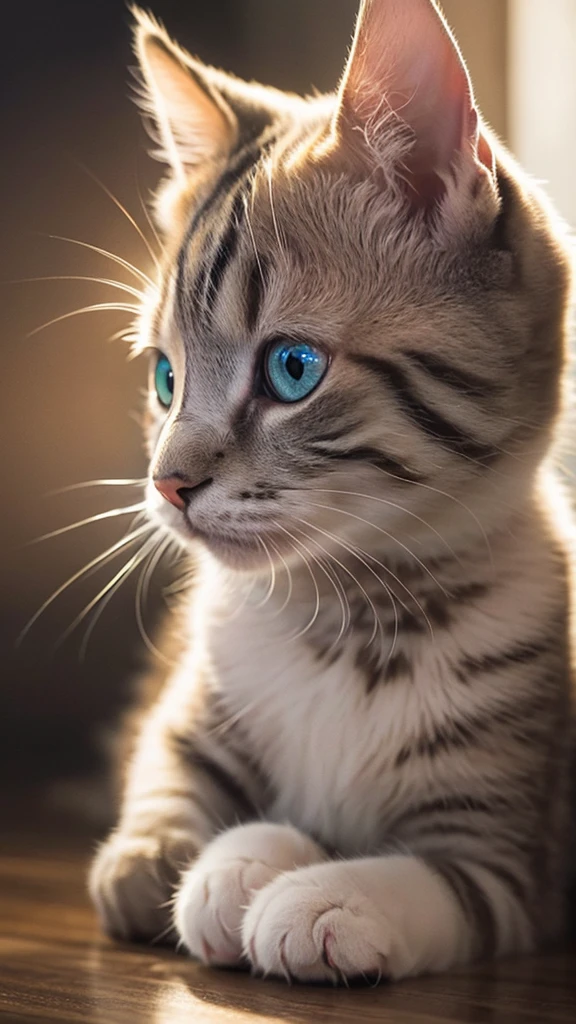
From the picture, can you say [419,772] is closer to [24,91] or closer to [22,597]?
[22,597]

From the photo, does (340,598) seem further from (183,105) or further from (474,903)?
(183,105)

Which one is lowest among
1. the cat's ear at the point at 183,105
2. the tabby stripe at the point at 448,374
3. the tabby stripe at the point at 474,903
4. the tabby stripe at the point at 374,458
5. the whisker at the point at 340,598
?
the tabby stripe at the point at 474,903

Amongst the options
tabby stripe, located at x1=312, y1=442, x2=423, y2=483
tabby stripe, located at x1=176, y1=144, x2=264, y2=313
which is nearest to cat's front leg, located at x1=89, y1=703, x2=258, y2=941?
tabby stripe, located at x1=312, y1=442, x2=423, y2=483

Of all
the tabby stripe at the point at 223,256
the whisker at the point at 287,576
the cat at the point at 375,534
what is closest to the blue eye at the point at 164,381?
the cat at the point at 375,534

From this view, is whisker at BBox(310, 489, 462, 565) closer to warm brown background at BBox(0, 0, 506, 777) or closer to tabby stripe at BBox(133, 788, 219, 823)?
tabby stripe at BBox(133, 788, 219, 823)

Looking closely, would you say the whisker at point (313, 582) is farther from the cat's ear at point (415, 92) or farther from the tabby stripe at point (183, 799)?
the cat's ear at point (415, 92)
